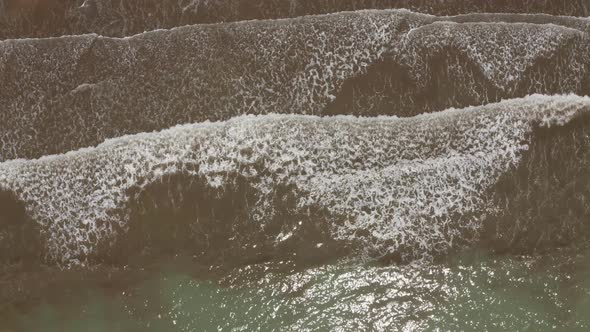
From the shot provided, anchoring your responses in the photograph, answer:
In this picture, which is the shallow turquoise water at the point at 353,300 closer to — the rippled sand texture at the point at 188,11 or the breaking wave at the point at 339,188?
the breaking wave at the point at 339,188

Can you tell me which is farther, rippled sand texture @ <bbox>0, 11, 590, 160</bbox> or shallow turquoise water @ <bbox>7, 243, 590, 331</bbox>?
rippled sand texture @ <bbox>0, 11, 590, 160</bbox>

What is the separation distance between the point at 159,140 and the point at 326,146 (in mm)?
603

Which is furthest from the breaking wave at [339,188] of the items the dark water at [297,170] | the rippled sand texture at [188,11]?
the rippled sand texture at [188,11]

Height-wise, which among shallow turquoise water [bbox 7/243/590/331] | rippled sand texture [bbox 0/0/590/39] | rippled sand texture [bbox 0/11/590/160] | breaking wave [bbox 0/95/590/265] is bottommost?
shallow turquoise water [bbox 7/243/590/331]

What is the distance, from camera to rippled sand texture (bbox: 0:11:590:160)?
2.30 m

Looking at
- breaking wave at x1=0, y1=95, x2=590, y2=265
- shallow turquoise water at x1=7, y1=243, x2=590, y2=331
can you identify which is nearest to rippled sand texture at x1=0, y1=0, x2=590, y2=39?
breaking wave at x1=0, y1=95, x2=590, y2=265

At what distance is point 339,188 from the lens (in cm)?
227

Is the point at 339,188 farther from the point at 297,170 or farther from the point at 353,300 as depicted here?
the point at 353,300

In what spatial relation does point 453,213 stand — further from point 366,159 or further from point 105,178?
point 105,178

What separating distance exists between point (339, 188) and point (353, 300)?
0.40 metres

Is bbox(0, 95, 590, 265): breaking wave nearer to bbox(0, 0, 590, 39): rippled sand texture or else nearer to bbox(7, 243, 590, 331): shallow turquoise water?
bbox(7, 243, 590, 331): shallow turquoise water

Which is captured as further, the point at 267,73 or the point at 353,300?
the point at 267,73

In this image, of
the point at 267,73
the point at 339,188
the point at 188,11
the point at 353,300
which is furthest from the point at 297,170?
the point at 188,11

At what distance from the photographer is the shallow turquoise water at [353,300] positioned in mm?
2197
